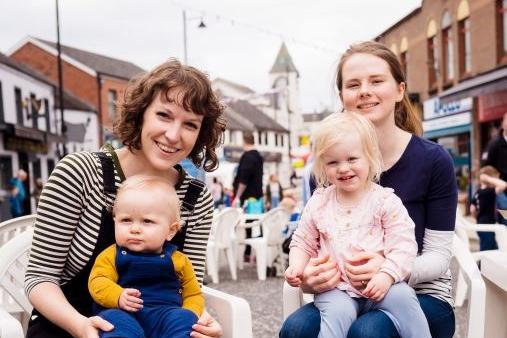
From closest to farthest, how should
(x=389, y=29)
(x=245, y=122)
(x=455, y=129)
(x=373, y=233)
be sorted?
(x=373, y=233), (x=455, y=129), (x=389, y=29), (x=245, y=122)

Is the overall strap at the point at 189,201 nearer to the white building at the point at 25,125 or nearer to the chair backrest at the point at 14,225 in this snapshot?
the chair backrest at the point at 14,225

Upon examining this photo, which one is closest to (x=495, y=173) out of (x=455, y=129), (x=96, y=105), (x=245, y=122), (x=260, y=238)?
(x=260, y=238)

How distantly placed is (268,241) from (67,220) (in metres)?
6.43

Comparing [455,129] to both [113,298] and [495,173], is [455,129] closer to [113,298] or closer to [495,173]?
[495,173]

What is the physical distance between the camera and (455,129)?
1998 cm

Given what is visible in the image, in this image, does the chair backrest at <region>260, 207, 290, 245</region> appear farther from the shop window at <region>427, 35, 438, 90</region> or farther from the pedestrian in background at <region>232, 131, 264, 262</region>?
the shop window at <region>427, 35, 438, 90</region>

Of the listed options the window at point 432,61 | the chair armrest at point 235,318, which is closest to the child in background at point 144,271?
the chair armrest at point 235,318

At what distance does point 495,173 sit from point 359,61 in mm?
4646

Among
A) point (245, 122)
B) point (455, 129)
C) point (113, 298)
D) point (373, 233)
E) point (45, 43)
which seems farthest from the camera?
point (245, 122)

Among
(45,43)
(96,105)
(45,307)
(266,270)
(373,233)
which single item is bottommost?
(266,270)

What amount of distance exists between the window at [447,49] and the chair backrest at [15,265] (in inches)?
783

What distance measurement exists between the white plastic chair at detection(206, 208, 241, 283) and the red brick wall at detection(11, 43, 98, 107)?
120 feet

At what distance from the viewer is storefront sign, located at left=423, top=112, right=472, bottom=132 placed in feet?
62.1

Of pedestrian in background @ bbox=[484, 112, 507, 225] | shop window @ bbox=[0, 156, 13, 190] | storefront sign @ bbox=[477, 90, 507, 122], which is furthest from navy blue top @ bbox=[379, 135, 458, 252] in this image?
shop window @ bbox=[0, 156, 13, 190]
